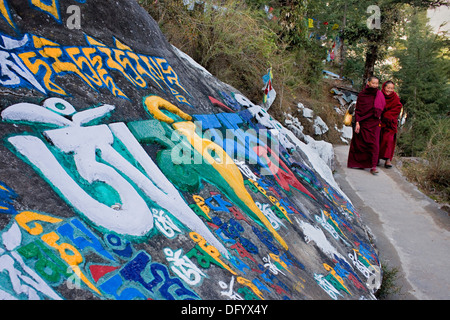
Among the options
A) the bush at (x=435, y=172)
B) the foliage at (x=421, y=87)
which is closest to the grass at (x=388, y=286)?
the bush at (x=435, y=172)

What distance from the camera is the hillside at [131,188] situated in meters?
1.76

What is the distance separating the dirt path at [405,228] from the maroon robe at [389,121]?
58 centimetres

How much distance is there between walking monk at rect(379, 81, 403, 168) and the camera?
7.20m

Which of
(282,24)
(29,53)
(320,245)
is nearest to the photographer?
(29,53)

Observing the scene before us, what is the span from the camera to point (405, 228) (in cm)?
504

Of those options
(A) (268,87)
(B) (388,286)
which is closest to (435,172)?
(A) (268,87)

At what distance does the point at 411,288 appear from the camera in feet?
12.1

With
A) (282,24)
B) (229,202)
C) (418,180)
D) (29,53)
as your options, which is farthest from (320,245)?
(282,24)

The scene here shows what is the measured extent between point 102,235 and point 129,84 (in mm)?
1487

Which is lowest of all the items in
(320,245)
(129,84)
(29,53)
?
(320,245)

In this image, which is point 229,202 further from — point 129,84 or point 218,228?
point 129,84

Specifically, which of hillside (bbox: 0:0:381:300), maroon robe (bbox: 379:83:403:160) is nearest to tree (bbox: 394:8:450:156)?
maroon robe (bbox: 379:83:403:160)

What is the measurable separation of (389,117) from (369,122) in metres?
0.54

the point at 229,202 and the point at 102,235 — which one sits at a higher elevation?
the point at 102,235
